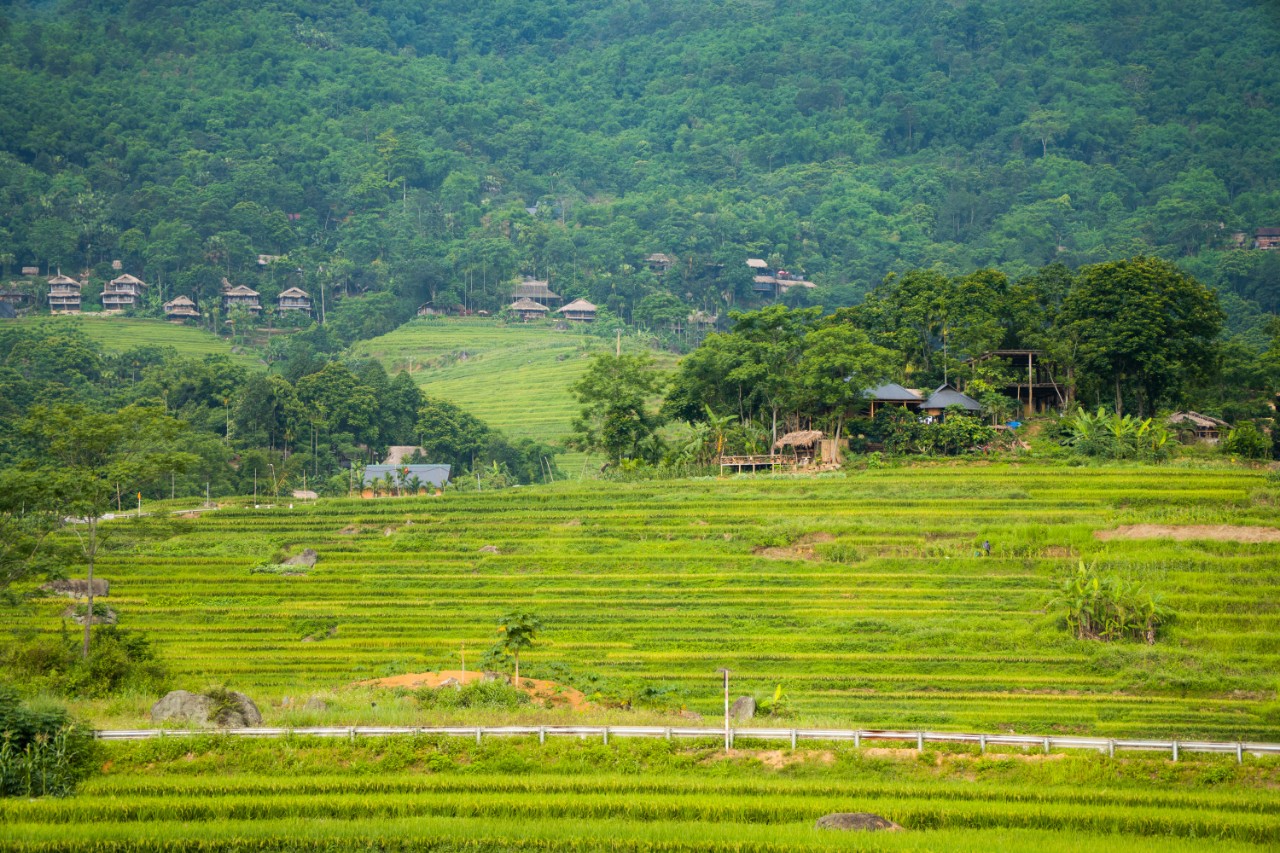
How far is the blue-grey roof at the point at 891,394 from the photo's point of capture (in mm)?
57219

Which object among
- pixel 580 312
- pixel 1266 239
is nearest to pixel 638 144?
pixel 580 312

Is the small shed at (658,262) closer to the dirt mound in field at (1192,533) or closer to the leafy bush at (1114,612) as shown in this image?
the dirt mound in field at (1192,533)

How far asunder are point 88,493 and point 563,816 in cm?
1986

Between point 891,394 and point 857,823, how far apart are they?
121 feet

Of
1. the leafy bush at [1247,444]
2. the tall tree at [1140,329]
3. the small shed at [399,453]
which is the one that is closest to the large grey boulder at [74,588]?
the small shed at [399,453]

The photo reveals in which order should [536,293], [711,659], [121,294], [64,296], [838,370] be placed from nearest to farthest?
[711,659] < [838,370] < [64,296] < [121,294] < [536,293]

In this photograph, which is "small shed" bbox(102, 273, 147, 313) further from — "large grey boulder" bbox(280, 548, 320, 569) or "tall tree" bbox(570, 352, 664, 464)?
"large grey boulder" bbox(280, 548, 320, 569)

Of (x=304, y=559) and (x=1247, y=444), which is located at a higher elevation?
(x=1247, y=444)

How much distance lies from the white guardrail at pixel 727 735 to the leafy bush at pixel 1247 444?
28618mm

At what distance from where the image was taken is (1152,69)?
540ft

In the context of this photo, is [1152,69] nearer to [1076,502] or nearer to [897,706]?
[1076,502]

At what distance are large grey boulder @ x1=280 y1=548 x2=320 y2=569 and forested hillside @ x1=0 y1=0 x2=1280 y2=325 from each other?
2195 inches

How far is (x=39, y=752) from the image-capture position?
24.5 metres

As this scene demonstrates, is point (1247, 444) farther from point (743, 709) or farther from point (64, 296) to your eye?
point (64, 296)
